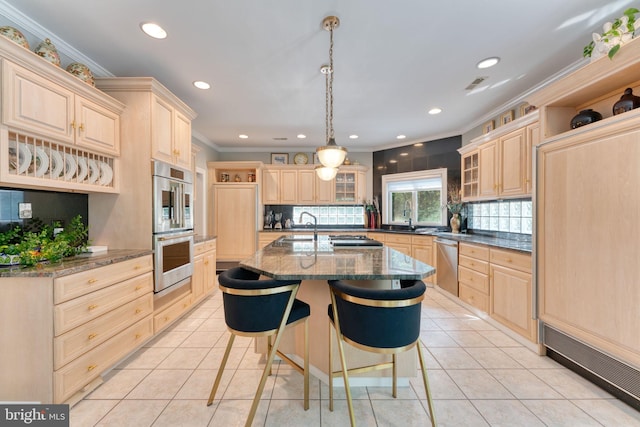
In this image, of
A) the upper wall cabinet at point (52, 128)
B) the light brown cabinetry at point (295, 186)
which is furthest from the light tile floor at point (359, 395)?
the light brown cabinetry at point (295, 186)

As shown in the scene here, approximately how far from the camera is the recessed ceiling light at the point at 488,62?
238 cm

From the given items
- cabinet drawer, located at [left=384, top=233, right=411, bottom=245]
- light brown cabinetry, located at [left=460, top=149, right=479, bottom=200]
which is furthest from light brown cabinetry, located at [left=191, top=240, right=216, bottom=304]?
light brown cabinetry, located at [left=460, top=149, right=479, bottom=200]

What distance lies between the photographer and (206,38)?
2.10 m

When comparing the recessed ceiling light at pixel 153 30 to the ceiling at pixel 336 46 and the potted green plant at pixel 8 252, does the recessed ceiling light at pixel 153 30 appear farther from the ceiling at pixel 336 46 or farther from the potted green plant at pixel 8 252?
the potted green plant at pixel 8 252

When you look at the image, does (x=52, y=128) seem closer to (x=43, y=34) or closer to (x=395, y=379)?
(x=43, y=34)

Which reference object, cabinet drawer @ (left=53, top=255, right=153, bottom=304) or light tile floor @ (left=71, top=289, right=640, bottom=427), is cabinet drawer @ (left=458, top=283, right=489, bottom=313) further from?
cabinet drawer @ (left=53, top=255, right=153, bottom=304)

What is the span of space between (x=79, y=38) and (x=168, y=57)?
2.03ft

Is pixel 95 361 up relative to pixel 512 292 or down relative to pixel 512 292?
down

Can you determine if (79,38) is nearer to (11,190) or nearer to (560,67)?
(11,190)

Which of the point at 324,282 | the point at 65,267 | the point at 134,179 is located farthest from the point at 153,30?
the point at 324,282

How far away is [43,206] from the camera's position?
205 cm

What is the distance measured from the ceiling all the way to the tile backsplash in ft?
4.27

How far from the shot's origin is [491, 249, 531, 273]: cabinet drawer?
7.83ft

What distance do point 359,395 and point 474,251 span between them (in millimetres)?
2270
